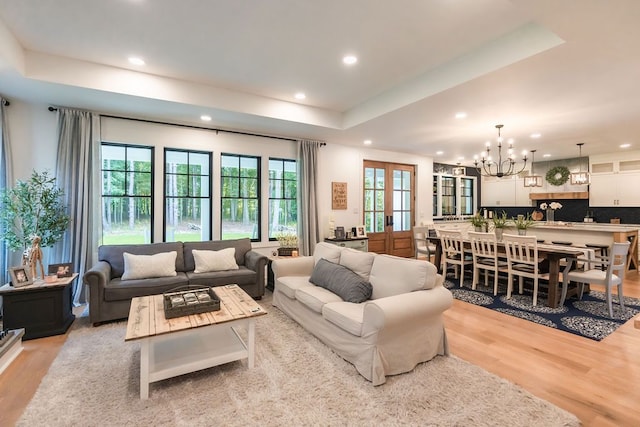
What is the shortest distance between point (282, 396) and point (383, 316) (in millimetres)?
899

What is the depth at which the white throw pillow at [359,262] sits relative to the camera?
10.7 feet

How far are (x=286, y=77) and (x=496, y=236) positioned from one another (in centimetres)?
391

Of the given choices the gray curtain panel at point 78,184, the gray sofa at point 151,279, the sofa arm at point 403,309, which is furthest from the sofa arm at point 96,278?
Result: the sofa arm at point 403,309

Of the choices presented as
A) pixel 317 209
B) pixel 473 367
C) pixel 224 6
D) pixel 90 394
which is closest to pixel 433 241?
pixel 317 209

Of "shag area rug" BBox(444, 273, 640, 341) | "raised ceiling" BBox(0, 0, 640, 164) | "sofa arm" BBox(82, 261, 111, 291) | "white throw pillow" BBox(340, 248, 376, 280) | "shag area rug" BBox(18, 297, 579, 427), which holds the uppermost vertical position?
"raised ceiling" BBox(0, 0, 640, 164)

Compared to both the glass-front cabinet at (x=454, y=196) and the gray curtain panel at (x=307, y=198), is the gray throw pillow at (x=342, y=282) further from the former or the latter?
the glass-front cabinet at (x=454, y=196)

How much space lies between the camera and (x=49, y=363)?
8.58 ft

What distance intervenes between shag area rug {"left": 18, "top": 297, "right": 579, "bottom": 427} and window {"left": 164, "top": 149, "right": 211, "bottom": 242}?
2381 millimetres

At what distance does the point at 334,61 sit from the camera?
11.1 ft

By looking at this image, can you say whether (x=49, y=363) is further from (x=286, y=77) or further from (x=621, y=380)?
(x=621, y=380)

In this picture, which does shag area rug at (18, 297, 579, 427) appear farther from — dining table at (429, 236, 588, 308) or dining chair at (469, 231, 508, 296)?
dining chair at (469, 231, 508, 296)

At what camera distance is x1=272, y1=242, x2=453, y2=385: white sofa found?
2.31 metres

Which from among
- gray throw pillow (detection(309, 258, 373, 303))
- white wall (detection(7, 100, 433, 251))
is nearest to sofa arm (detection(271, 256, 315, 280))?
gray throw pillow (detection(309, 258, 373, 303))

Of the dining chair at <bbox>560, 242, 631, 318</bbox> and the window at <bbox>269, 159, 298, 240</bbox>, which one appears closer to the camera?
the dining chair at <bbox>560, 242, 631, 318</bbox>
